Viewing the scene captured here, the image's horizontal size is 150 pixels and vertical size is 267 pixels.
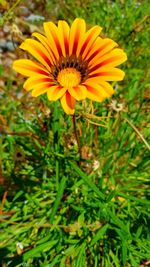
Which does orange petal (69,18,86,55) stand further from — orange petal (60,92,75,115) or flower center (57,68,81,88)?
orange petal (60,92,75,115)

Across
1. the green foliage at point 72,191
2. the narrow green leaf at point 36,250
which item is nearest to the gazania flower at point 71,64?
the green foliage at point 72,191

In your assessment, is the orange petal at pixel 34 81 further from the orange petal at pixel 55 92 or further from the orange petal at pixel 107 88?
the orange petal at pixel 107 88

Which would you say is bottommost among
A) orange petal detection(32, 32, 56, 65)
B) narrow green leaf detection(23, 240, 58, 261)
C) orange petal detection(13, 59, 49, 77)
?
narrow green leaf detection(23, 240, 58, 261)

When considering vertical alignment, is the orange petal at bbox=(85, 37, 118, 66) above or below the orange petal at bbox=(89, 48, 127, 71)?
above

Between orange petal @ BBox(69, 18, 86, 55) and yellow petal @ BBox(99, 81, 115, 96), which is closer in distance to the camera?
yellow petal @ BBox(99, 81, 115, 96)

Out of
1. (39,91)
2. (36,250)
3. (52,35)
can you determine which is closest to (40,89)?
(39,91)

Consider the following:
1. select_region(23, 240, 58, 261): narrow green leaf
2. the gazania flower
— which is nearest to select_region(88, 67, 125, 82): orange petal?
the gazania flower

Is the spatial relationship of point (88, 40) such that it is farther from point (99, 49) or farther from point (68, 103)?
point (68, 103)
